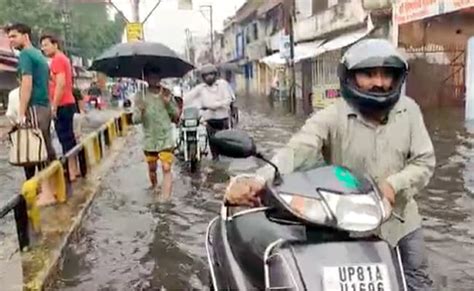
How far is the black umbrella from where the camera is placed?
29.2 ft

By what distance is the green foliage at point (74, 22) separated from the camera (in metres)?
37.8

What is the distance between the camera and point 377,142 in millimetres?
3098

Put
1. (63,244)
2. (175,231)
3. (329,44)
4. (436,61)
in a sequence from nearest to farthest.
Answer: (63,244) → (175,231) → (436,61) → (329,44)

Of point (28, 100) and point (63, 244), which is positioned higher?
point (28, 100)

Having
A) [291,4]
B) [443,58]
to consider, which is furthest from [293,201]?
[291,4]

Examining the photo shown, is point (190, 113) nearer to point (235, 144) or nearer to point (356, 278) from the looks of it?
point (235, 144)

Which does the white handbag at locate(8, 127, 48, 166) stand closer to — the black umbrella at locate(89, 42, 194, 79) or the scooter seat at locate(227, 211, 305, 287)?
the black umbrella at locate(89, 42, 194, 79)

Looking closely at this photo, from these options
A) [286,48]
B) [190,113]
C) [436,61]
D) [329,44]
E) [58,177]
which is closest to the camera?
[58,177]

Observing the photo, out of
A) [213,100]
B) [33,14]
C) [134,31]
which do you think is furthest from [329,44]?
[33,14]

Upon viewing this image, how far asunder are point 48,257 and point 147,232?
1496 millimetres

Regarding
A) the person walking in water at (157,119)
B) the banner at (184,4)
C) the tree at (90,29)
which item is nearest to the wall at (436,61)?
the banner at (184,4)

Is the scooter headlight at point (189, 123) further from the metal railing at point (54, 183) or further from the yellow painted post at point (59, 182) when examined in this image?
the yellow painted post at point (59, 182)

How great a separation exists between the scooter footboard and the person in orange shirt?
580cm

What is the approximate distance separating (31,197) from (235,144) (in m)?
3.33
